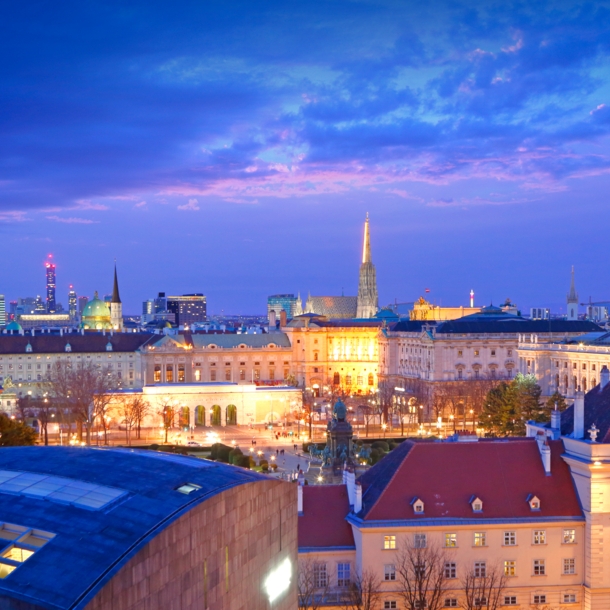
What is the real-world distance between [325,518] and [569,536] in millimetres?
11641

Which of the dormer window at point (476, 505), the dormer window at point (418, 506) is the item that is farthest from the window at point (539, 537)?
the dormer window at point (418, 506)

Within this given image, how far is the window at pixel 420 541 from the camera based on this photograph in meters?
52.1

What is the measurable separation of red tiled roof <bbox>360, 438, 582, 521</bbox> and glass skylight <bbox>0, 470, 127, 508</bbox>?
18612 millimetres

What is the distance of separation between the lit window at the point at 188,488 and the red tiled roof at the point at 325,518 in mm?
15108

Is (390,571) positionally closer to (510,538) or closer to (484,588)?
(484,588)

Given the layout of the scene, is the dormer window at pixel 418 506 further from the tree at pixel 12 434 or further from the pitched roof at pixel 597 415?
the tree at pixel 12 434

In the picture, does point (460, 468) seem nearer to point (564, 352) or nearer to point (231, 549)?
point (231, 549)

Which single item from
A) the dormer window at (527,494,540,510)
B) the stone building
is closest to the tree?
the stone building

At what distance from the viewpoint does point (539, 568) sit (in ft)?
174

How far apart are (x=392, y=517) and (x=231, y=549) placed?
1641 cm

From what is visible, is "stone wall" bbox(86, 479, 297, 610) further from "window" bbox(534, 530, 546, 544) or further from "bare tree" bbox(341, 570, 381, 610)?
"window" bbox(534, 530, 546, 544)

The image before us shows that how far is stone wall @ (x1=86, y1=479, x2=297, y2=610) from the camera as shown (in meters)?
31.4

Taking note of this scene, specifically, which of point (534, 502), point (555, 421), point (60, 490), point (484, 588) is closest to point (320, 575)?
point (484, 588)

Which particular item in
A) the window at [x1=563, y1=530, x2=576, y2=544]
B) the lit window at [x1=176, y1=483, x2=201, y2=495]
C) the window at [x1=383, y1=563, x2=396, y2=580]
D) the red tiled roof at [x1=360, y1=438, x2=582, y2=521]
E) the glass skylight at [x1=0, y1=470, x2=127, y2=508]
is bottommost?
the window at [x1=383, y1=563, x2=396, y2=580]
